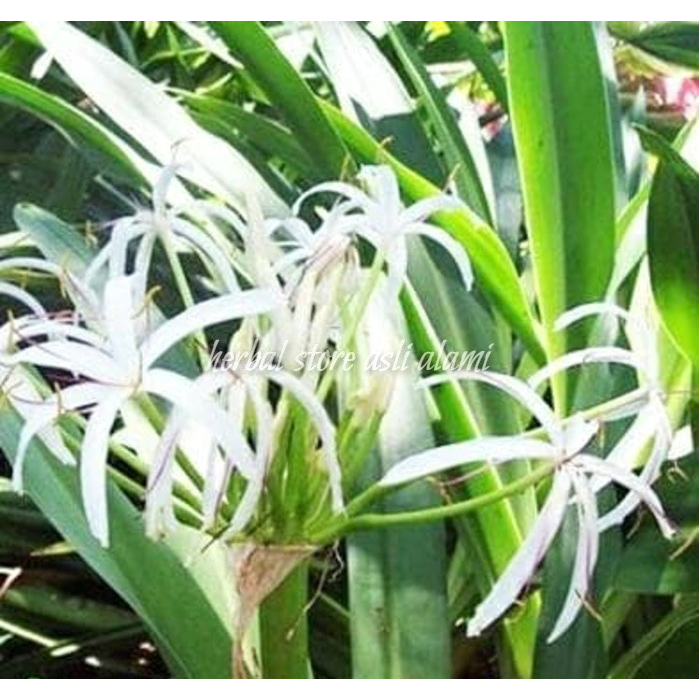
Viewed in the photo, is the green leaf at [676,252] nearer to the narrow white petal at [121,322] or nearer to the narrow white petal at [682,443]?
the narrow white petal at [682,443]

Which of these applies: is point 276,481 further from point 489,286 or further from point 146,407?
point 489,286

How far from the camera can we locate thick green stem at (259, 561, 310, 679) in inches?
19.7

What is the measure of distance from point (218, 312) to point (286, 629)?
0.12 meters

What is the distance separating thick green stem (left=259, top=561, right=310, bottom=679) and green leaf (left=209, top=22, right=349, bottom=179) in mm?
191

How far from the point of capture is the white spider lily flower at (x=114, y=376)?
0.45m

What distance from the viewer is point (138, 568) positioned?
1.64ft

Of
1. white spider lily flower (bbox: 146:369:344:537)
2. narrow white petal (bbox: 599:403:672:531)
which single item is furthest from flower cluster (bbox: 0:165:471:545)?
narrow white petal (bbox: 599:403:672:531)

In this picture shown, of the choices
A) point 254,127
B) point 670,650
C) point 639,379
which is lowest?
point 670,650

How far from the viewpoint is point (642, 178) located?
0.66 metres

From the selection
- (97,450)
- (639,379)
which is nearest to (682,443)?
(639,379)

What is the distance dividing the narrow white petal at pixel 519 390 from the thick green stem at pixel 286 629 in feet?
0.33

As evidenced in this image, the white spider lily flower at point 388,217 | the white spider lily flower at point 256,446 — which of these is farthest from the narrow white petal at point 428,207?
the white spider lily flower at point 256,446

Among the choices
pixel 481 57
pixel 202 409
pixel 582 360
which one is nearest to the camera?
pixel 202 409

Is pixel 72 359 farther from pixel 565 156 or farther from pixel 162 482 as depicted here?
pixel 565 156
